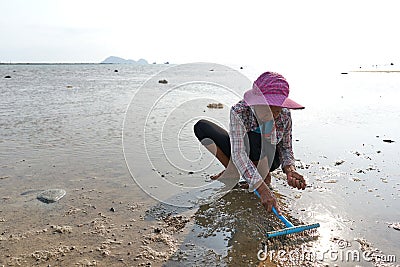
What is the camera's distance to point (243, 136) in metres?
2.91

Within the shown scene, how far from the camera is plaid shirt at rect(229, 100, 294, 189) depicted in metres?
2.78

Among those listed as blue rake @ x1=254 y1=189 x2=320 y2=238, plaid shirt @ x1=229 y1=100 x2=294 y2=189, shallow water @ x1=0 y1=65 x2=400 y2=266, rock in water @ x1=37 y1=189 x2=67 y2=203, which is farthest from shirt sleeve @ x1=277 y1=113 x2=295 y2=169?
rock in water @ x1=37 y1=189 x2=67 y2=203

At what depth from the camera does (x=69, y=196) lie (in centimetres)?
335

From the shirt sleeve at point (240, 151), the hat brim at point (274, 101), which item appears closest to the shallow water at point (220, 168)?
the shirt sleeve at point (240, 151)

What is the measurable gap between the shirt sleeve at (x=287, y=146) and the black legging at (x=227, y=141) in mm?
93

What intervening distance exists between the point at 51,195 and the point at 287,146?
2.48m

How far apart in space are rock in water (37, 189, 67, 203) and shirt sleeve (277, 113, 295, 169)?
2.34 m

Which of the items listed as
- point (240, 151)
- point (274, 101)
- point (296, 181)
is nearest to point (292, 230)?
point (296, 181)

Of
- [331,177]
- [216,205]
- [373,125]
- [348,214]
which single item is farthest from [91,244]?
[373,125]

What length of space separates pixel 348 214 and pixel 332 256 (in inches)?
31.0

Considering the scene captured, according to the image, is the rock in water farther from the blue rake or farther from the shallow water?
the blue rake

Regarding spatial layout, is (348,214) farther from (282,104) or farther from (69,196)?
(69,196)

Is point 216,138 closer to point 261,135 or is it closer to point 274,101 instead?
point 261,135

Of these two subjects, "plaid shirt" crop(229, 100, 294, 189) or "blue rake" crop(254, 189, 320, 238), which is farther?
"plaid shirt" crop(229, 100, 294, 189)
